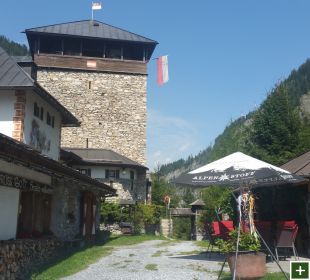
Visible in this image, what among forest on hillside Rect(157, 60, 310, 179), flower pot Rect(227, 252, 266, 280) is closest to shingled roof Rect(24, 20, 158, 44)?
forest on hillside Rect(157, 60, 310, 179)

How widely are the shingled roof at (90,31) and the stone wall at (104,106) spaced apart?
2.57 m

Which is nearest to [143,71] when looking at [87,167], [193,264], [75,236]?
[87,167]

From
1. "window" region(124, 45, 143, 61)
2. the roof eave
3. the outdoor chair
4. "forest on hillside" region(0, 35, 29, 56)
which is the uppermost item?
"forest on hillside" region(0, 35, 29, 56)

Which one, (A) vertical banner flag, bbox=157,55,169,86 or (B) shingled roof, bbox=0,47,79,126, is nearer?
(B) shingled roof, bbox=0,47,79,126

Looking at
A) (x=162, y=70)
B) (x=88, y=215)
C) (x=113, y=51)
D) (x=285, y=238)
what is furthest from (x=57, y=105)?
(x=162, y=70)

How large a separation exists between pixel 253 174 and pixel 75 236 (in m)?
9.15

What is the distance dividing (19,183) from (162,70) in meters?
26.1

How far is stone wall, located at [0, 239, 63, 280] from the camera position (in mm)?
8398

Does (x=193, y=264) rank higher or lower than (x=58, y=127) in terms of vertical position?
lower

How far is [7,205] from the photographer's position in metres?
→ 9.81

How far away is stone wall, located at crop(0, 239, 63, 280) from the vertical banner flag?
24.5m

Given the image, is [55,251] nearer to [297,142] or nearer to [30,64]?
[30,64]

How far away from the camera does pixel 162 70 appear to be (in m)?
35.0

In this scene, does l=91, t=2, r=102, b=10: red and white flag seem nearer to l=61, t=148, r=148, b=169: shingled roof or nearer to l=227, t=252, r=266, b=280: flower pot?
l=61, t=148, r=148, b=169: shingled roof
